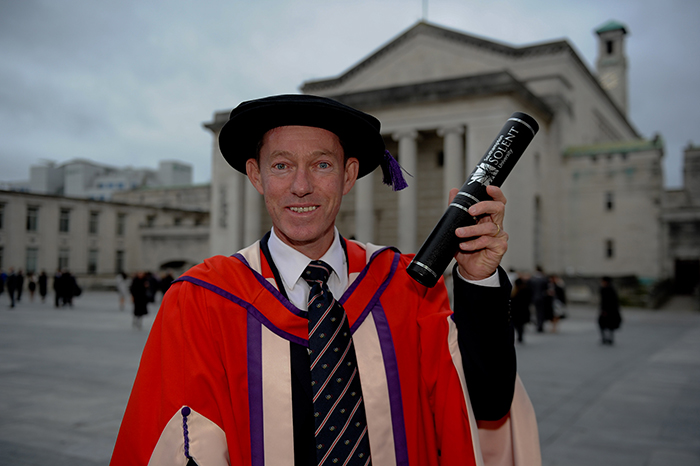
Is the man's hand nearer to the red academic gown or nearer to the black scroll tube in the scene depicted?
the black scroll tube

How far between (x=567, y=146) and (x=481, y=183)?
34.8m

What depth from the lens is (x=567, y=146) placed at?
1335 inches

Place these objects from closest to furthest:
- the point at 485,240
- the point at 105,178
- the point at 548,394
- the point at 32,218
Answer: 1. the point at 485,240
2. the point at 548,394
3. the point at 32,218
4. the point at 105,178

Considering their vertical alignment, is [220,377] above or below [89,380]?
above

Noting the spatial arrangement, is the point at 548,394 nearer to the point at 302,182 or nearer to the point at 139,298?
the point at 302,182

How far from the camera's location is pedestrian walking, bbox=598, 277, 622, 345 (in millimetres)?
13531

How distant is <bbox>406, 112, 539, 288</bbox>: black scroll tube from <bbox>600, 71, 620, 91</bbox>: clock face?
6368 centimetres

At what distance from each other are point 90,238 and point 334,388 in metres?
45.2

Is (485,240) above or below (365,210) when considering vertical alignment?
below

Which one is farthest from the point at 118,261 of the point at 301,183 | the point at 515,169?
the point at 301,183

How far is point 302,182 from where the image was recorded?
7.70 feet

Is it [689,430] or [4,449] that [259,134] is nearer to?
[4,449]

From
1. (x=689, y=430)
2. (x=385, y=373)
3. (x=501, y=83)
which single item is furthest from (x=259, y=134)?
(x=501, y=83)

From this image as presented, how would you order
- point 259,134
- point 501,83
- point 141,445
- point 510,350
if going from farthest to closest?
point 501,83 → point 259,134 → point 510,350 → point 141,445
